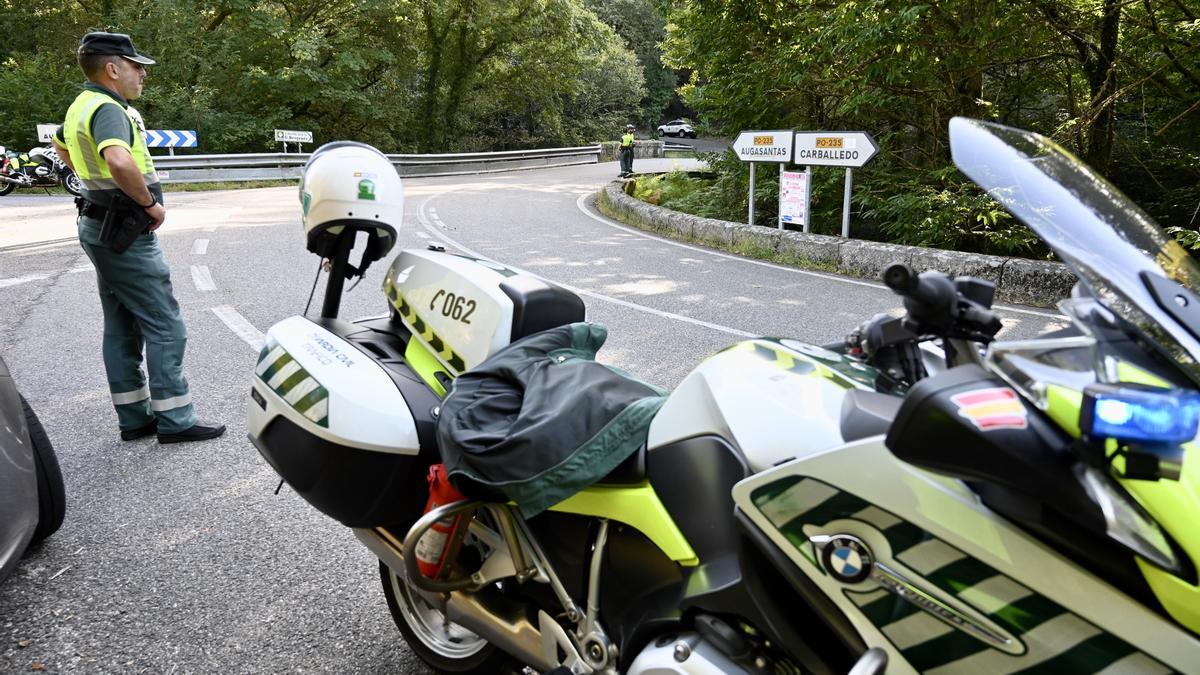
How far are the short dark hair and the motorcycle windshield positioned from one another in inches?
166

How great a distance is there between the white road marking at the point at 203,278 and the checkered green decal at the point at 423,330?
5935 millimetres

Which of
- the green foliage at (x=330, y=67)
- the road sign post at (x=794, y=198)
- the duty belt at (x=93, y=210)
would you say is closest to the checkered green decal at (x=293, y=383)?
the duty belt at (x=93, y=210)

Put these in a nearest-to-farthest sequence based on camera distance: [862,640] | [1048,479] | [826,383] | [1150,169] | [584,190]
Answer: [1048,479]
[862,640]
[826,383]
[1150,169]
[584,190]

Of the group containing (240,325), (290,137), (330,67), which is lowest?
(240,325)

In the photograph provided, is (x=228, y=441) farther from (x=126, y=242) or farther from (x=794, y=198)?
(x=794, y=198)

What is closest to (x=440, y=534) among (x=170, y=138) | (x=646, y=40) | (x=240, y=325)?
(x=240, y=325)

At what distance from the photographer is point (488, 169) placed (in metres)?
29.2

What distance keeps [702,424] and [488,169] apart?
28.5 m

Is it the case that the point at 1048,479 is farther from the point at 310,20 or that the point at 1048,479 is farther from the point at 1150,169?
the point at 310,20

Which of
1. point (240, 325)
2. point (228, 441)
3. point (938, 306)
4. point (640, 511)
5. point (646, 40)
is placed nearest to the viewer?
point (938, 306)

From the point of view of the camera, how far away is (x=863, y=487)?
1.37 metres

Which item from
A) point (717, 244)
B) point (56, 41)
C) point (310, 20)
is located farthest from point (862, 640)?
point (56, 41)

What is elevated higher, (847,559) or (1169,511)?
(1169,511)

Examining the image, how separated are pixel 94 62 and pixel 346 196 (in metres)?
2.32
